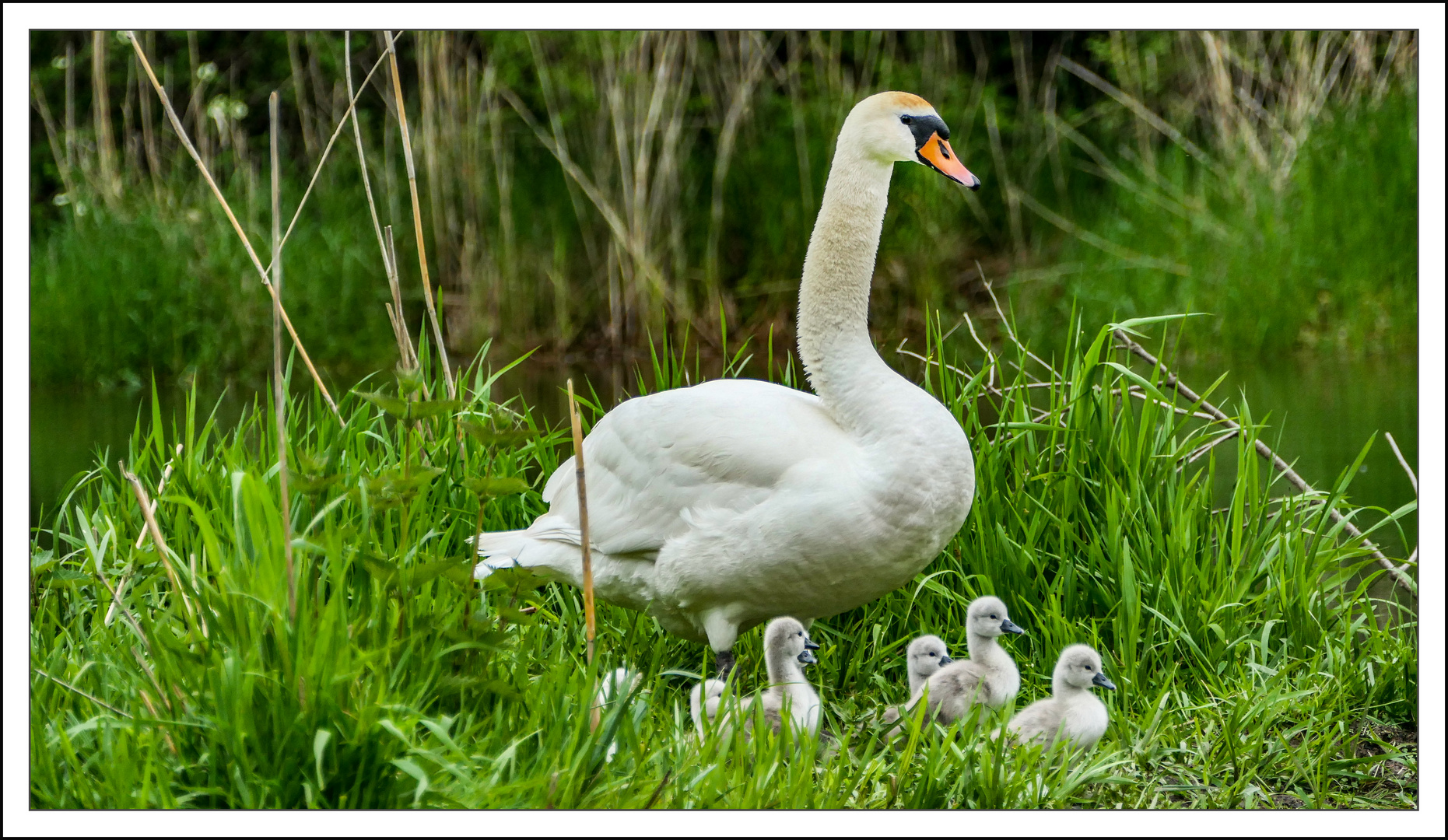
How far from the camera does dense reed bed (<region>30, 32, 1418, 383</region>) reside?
8398 mm

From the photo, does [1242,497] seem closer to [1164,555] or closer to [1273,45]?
[1164,555]

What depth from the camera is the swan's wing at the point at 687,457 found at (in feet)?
10.8

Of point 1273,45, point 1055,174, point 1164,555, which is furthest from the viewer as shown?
point 1055,174

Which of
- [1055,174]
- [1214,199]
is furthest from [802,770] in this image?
[1055,174]

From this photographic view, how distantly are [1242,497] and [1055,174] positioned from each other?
7271mm

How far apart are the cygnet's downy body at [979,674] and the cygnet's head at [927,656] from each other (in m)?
0.03

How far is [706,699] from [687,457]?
1.91 feet

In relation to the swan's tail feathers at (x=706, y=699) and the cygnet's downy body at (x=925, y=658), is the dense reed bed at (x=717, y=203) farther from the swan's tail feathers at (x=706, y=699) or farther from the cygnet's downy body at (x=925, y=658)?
the swan's tail feathers at (x=706, y=699)

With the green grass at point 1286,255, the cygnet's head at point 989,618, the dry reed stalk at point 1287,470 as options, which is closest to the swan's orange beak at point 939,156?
the dry reed stalk at point 1287,470

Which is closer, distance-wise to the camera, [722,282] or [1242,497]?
[1242,497]

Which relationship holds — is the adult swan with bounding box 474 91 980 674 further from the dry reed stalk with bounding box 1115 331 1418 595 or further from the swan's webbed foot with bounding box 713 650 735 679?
the dry reed stalk with bounding box 1115 331 1418 595

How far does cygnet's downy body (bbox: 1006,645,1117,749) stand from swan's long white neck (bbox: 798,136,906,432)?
2.56 ft

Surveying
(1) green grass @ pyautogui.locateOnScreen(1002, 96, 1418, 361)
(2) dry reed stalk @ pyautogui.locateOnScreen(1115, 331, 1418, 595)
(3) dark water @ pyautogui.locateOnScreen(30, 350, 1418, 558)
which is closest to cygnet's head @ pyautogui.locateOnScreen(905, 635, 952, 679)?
(2) dry reed stalk @ pyautogui.locateOnScreen(1115, 331, 1418, 595)

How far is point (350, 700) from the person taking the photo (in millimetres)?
2674
